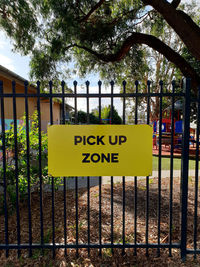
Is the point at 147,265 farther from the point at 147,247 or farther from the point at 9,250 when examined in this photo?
the point at 9,250

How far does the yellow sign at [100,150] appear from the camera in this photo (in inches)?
95.7

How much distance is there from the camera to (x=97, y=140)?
2.44m

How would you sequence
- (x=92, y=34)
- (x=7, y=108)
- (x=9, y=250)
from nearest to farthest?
(x=9, y=250)
(x=92, y=34)
(x=7, y=108)

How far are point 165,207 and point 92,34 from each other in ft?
18.1

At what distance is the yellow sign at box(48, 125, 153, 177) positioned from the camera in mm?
2432

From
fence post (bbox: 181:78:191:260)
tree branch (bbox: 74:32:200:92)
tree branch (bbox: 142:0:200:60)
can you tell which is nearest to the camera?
fence post (bbox: 181:78:191:260)

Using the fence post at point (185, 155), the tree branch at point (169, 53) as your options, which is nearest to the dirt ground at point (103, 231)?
the fence post at point (185, 155)

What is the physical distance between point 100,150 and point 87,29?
5.32 meters

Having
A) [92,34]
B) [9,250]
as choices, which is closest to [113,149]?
[9,250]

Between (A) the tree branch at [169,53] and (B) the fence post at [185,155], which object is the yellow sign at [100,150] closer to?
(B) the fence post at [185,155]

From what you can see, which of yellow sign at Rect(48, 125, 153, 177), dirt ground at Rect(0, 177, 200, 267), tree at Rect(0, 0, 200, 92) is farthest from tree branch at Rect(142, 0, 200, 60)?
dirt ground at Rect(0, 177, 200, 267)

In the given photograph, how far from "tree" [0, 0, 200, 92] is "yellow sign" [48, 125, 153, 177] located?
3207 millimetres

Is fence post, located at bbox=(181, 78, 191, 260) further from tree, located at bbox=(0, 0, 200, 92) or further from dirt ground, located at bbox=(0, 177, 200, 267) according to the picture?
tree, located at bbox=(0, 0, 200, 92)


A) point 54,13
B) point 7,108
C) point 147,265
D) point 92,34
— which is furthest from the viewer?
point 7,108
